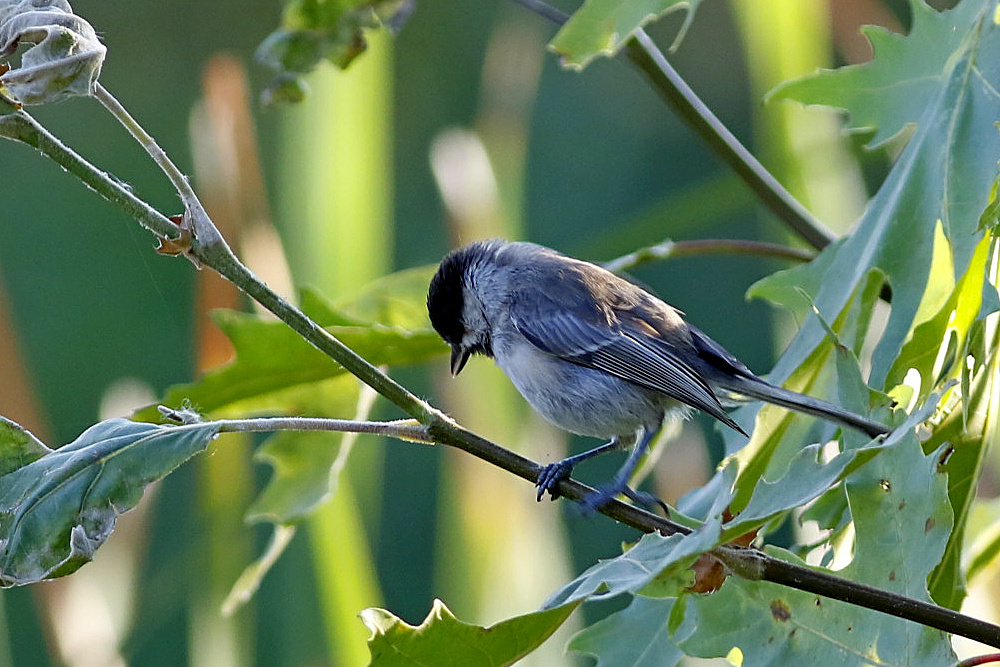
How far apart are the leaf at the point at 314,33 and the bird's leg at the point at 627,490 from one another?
60cm

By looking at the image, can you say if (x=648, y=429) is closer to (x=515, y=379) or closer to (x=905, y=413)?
(x=515, y=379)

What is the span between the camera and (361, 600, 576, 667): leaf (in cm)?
75

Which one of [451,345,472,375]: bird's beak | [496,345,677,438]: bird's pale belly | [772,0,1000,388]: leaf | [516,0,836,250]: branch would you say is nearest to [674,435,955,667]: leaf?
[772,0,1000,388]: leaf

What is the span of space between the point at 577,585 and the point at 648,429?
2.22 feet

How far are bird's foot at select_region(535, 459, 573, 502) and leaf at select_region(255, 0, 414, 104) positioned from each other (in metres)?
0.59

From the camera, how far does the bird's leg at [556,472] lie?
88 centimetres

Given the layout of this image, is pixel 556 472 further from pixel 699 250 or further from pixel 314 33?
pixel 314 33

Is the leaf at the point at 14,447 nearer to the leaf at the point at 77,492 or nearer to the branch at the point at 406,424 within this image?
the leaf at the point at 77,492

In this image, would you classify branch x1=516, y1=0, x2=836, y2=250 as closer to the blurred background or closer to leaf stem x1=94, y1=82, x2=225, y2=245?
the blurred background

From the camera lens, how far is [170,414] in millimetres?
828

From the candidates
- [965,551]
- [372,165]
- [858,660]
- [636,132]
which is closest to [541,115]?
[636,132]

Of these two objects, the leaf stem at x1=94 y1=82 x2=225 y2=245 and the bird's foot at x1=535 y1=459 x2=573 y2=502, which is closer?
the leaf stem at x1=94 y1=82 x2=225 y2=245

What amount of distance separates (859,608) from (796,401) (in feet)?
1.03

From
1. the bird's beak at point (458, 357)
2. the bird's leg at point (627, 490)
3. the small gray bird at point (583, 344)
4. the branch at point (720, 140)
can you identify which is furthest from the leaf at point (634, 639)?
the bird's beak at point (458, 357)
